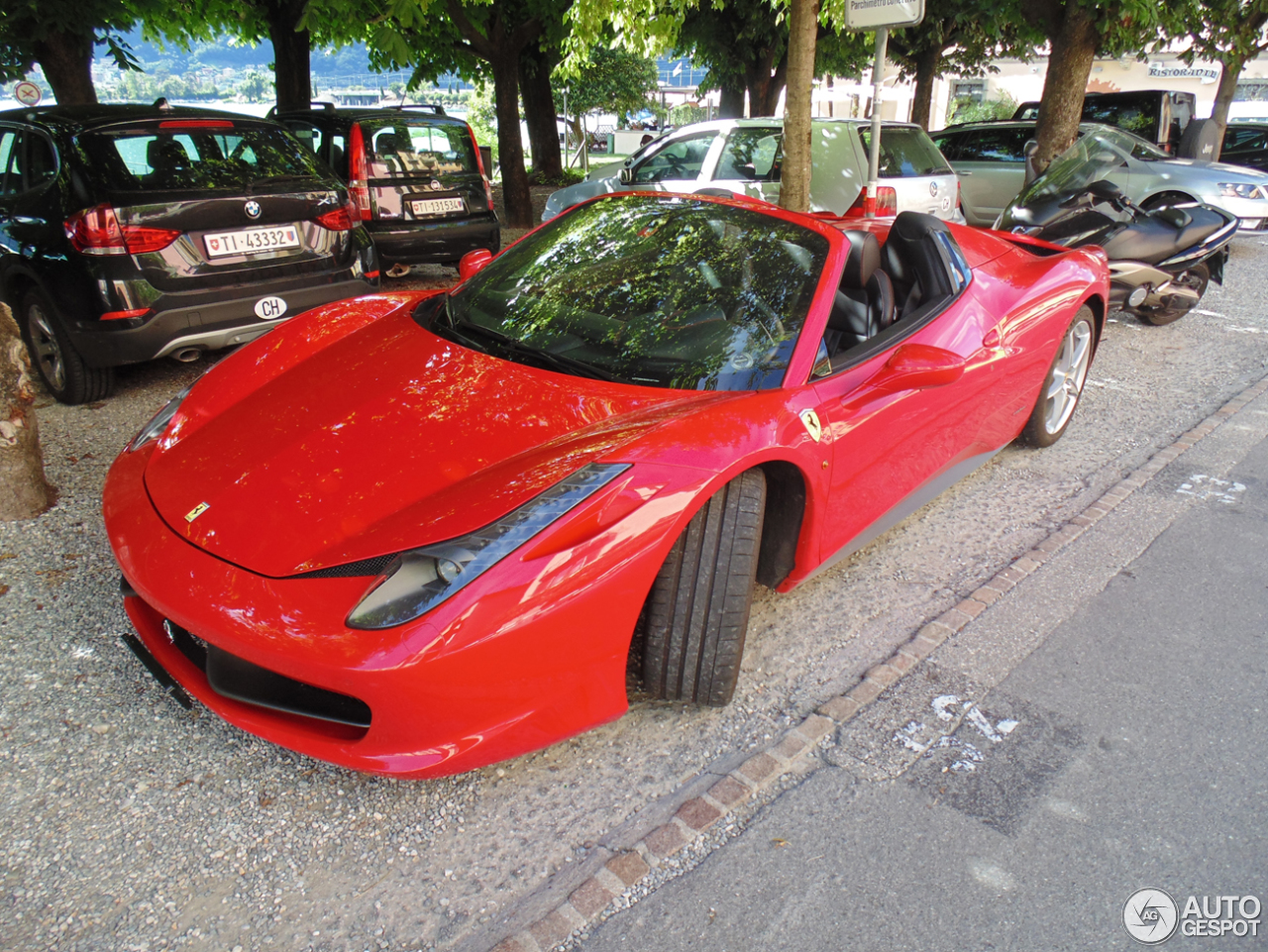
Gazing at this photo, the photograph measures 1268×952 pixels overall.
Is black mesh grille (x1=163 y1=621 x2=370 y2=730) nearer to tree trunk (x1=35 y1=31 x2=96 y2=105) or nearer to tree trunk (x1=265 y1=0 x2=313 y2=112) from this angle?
tree trunk (x1=35 y1=31 x2=96 y2=105)

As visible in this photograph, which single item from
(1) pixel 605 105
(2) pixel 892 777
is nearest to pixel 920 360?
(2) pixel 892 777

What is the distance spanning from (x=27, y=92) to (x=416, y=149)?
8.15 metres

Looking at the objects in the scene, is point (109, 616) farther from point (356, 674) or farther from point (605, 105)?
point (605, 105)

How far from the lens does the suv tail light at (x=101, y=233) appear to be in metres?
4.32

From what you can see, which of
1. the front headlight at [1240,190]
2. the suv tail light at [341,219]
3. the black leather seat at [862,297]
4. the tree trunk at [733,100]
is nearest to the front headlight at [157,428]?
the black leather seat at [862,297]

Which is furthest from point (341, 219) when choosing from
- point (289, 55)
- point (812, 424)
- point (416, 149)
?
point (289, 55)

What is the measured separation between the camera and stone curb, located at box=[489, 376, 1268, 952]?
185cm

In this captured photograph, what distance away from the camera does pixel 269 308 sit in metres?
4.85

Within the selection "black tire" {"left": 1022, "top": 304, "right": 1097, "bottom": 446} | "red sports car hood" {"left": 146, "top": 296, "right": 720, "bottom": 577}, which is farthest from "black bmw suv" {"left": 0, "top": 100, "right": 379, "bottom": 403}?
"black tire" {"left": 1022, "top": 304, "right": 1097, "bottom": 446}

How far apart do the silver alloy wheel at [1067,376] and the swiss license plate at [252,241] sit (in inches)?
163

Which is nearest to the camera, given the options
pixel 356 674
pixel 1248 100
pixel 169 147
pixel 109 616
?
pixel 356 674

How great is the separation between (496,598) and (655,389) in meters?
0.90

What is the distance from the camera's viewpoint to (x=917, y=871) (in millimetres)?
1973

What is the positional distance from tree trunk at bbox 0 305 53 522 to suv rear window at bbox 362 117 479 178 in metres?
4.51
